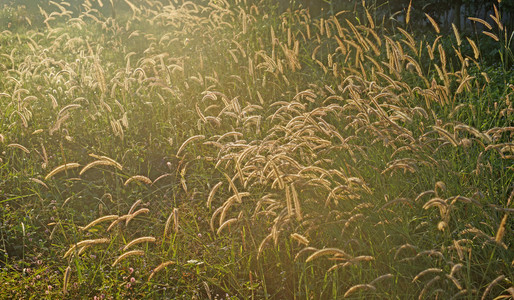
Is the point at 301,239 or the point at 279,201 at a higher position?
the point at 301,239

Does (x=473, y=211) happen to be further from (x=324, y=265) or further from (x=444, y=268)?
(x=324, y=265)

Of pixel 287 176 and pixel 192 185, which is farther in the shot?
pixel 192 185

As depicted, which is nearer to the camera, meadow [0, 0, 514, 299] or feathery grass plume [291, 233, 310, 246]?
feathery grass plume [291, 233, 310, 246]

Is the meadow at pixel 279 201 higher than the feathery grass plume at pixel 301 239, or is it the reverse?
the feathery grass plume at pixel 301 239

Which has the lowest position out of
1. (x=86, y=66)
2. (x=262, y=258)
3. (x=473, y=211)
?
(x=262, y=258)

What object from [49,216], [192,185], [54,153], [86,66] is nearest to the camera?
[49,216]

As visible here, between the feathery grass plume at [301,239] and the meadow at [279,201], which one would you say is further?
the meadow at [279,201]

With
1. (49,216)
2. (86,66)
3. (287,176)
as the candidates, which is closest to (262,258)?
(287,176)

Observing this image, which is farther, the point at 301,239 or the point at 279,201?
the point at 279,201

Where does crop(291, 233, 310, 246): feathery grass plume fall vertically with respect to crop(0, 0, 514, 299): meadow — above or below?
above

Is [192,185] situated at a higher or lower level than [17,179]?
lower

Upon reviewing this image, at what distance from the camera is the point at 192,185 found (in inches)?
156

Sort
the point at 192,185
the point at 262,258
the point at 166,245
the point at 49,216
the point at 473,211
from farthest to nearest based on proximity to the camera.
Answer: the point at 192,185, the point at 49,216, the point at 166,245, the point at 262,258, the point at 473,211

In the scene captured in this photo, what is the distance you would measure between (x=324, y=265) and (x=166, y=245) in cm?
103
